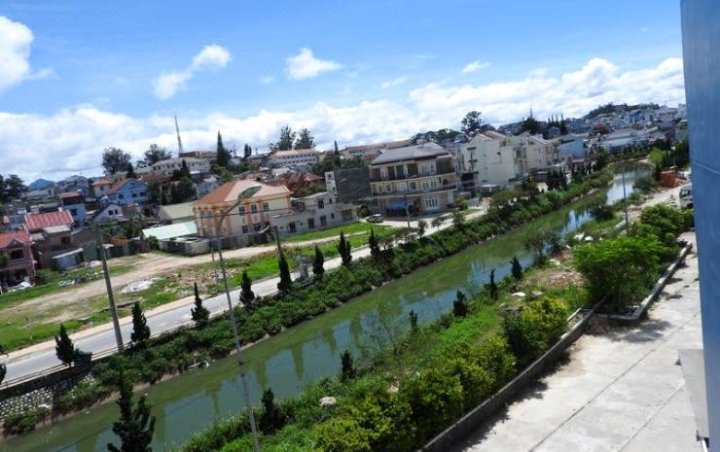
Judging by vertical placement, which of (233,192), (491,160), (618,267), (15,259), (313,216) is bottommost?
(618,267)

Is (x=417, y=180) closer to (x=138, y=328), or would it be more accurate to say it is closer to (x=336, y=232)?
(x=336, y=232)

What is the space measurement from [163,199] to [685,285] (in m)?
63.6

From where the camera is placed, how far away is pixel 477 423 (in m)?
11.9

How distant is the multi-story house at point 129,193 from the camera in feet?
237

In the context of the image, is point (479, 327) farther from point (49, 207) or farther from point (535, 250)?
point (49, 207)

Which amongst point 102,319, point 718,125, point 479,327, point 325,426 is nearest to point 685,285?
point 479,327

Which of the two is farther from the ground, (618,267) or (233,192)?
(233,192)

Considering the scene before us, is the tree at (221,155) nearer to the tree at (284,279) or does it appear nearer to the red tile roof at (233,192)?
the red tile roof at (233,192)

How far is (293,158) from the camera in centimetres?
10962

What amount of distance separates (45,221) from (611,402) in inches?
1946

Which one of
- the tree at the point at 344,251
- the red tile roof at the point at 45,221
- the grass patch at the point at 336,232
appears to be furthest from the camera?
the red tile roof at the point at 45,221

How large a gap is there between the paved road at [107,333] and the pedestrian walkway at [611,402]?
15757 millimetres

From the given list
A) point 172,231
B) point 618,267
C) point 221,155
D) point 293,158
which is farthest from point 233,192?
point 293,158

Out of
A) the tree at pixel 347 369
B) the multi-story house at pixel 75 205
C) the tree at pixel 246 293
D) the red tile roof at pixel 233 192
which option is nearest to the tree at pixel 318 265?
the tree at pixel 246 293
